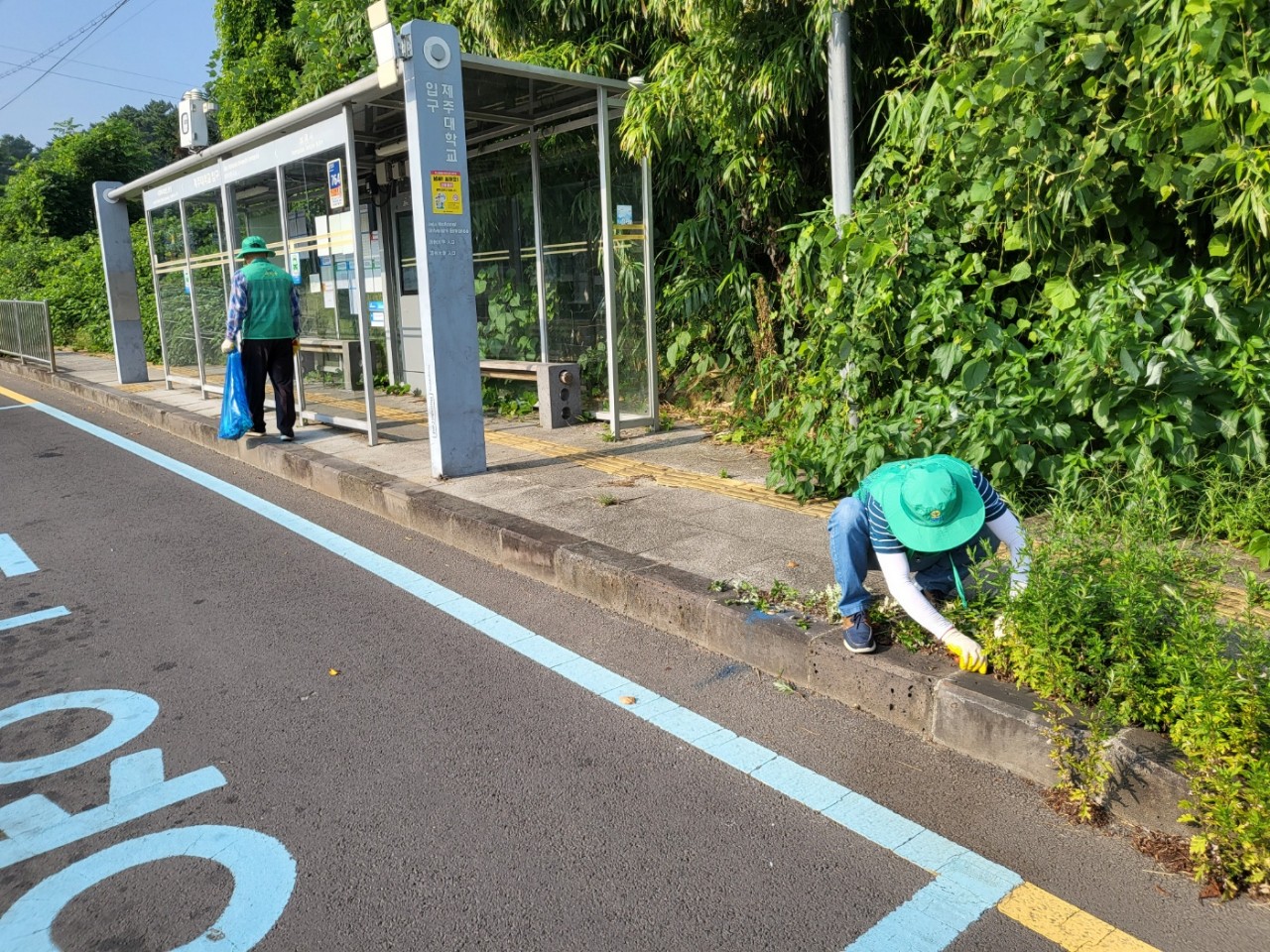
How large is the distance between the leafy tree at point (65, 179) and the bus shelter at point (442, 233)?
67.1 ft

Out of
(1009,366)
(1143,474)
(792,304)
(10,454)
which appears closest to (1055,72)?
(1009,366)

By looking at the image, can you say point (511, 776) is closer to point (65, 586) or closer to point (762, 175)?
point (65, 586)

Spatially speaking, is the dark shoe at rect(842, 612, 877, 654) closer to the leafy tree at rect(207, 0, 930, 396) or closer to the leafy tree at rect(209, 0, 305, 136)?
the leafy tree at rect(207, 0, 930, 396)

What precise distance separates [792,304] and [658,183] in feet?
8.49

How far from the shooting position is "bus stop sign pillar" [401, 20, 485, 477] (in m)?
6.39

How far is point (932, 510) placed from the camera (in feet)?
10.6

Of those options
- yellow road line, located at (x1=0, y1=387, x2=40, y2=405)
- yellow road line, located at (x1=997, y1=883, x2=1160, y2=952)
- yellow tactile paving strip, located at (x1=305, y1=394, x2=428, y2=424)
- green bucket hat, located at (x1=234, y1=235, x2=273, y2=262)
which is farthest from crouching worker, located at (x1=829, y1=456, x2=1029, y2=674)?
yellow road line, located at (x1=0, y1=387, x2=40, y2=405)

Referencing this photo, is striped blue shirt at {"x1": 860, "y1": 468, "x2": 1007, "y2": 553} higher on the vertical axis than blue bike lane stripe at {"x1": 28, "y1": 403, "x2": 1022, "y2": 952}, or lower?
higher

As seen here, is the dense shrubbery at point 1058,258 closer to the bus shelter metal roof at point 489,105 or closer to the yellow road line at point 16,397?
the bus shelter metal roof at point 489,105

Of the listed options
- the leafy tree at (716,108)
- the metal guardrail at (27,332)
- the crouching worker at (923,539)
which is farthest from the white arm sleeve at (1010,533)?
the metal guardrail at (27,332)

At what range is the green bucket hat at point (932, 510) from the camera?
324 centimetres

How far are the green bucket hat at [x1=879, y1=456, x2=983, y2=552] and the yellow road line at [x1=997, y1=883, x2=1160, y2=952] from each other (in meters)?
1.12

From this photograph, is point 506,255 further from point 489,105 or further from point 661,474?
point 661,474

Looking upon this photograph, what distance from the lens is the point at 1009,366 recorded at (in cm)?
517
